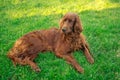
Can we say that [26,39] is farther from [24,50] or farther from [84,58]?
[84,58]

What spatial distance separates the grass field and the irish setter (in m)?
0.15

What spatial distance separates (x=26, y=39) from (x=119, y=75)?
8.19 feet

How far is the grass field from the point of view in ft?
19.0

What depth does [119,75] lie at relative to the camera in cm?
560

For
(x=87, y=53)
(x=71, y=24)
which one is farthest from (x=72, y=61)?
(x=71, y=24)

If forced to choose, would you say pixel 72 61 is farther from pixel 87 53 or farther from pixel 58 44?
pixel 58 44

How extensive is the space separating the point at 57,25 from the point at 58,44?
1.89m

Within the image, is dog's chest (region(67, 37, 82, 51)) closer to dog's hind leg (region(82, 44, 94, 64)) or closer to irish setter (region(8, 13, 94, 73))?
irish setter (region(8, 13, 94, 73))

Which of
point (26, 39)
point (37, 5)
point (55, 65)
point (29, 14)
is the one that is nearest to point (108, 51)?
point (55, 65)

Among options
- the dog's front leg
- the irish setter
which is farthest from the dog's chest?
the dog's front leg

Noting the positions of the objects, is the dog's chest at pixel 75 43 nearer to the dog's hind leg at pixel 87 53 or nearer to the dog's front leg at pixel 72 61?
the dog's hind leg at pixel 87 53

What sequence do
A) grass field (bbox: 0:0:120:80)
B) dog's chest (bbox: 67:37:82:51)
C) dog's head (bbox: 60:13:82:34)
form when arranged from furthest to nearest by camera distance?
dog's chest (bbox: 67:37:82:51)
dog's head (bbox: 60:13:82:34)
grass field (bbox: 0:0:120:80)

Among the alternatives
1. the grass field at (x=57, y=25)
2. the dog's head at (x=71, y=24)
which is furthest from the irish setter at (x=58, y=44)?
the grass field at (x=57, y=25)

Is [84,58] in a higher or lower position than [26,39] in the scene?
lower
